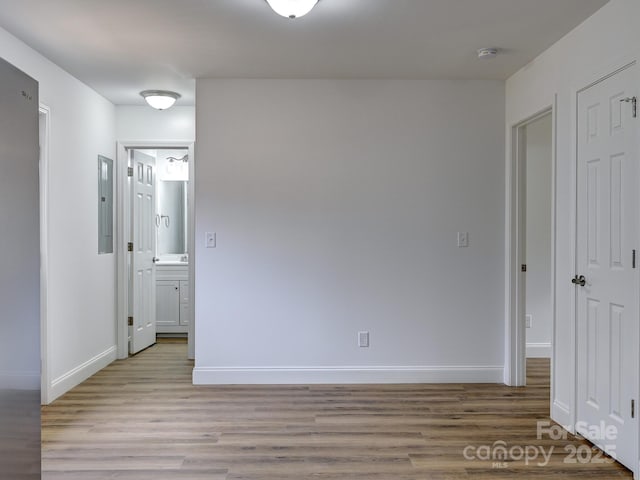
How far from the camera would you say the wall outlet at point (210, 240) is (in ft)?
13.1

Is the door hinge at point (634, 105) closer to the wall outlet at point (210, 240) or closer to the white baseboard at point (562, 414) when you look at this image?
the white baseboard at point (562, 414)

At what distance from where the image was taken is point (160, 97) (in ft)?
14.2

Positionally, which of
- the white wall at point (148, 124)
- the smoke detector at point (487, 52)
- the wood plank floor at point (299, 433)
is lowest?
the wood plank floor at point (299, 433)

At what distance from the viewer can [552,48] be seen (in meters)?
3.26

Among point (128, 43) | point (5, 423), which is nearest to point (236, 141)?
point (128, 43)

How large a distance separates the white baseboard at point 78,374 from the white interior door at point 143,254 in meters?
0.40

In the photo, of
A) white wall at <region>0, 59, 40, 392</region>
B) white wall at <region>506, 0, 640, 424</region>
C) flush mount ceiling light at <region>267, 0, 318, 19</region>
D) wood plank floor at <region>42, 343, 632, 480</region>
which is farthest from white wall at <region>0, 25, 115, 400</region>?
white wall at <region>506, 0, 640, 424</region>

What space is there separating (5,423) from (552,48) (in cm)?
350

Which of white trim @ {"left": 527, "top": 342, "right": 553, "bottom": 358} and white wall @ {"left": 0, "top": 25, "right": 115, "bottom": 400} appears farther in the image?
white trim @ {"left": 527, "top": 342, "right": 553, "bottom": 358}

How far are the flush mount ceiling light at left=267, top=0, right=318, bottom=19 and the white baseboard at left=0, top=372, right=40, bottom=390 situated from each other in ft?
6.42

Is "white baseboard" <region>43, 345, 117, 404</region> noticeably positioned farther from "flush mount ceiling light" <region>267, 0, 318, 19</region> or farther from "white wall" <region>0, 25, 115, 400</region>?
"flush mount ceiling light" <region>267, 0, 318, 19</region>

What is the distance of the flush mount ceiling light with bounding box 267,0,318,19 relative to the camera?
2.48m

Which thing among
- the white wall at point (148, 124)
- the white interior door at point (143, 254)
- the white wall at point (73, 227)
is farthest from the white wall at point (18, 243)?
the white interior door at point (143, 254)

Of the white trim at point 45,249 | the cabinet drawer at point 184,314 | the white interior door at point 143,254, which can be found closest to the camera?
the white trim at point 45,249
